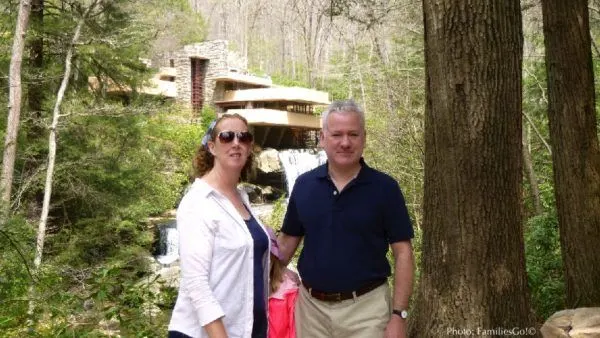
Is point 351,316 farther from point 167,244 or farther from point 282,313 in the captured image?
point 167,244

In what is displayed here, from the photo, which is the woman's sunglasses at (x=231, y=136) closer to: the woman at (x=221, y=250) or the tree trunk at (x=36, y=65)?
the woman at (x=221, y=250)

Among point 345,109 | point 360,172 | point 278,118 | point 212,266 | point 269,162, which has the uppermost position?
point 278,118

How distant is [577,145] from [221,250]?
359 cm

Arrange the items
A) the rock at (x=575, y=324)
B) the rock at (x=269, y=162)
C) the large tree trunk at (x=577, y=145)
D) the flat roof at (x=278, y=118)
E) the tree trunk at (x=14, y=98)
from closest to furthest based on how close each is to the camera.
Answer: the rock at (x=575, y=324) < the large tree trunk at (x=577, y=145) < the tree trunk at (x=14, y=98) < the rock at (x=269, y=162) < the flat roof at (x=278, y=118)

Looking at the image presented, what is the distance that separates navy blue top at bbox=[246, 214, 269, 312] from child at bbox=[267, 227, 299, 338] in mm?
145

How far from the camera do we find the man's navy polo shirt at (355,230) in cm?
210

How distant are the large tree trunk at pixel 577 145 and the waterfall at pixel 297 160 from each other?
59.5 ft

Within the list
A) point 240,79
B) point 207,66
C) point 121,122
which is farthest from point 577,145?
point 207,66

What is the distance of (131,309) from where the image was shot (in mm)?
3604

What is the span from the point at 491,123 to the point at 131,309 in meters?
2.51

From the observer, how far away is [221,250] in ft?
6.01

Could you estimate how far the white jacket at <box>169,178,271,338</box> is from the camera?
1.78m

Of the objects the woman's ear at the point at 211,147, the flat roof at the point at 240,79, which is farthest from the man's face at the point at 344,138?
the flat roof at the point at 240,79

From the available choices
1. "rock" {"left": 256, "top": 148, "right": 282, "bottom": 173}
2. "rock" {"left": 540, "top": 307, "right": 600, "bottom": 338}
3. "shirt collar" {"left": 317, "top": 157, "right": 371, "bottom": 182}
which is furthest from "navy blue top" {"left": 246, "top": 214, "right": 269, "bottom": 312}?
"rock" {"left": 256, "top": 148, "right": 282, "bottom": 173}
